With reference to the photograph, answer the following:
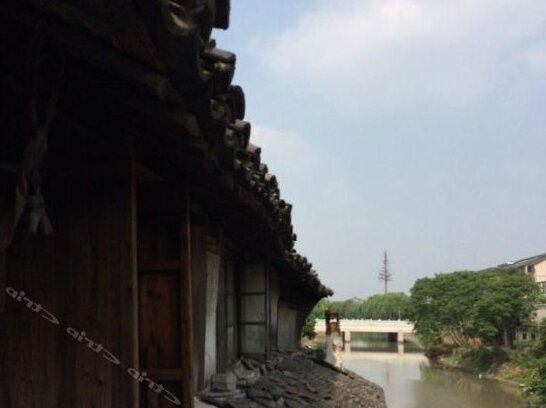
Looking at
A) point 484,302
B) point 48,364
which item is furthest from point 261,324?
point 484,302

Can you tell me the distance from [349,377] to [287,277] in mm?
3282

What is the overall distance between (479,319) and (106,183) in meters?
47.6

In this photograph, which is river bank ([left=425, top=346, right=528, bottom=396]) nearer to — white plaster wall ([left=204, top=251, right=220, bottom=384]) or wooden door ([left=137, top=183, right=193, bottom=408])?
white plaster wall ([left=204, top=251, right=220, bottom=384])

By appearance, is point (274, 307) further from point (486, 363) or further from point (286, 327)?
point (486, 363)

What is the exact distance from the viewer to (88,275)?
3002mm

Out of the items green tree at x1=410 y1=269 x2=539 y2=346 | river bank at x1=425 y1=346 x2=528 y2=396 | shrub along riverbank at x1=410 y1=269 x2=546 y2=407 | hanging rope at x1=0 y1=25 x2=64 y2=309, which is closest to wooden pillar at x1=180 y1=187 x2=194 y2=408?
hanging rope at x1=0 y1=25 x2=64 y2=309

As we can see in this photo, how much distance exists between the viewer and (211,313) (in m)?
6.40

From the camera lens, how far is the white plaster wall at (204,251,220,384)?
6176 millimetres

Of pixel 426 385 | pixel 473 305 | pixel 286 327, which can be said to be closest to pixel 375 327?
pixel 473 305

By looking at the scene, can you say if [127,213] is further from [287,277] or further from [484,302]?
[484,302]

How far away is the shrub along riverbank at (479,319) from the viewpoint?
45.7 meters

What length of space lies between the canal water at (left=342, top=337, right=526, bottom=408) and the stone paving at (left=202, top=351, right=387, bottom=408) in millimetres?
21532

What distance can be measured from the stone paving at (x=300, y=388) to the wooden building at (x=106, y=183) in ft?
8.09

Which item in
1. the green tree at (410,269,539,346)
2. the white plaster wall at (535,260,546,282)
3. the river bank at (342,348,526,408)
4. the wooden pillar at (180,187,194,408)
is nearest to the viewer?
the wooden pillar at (180,187,194,408)
